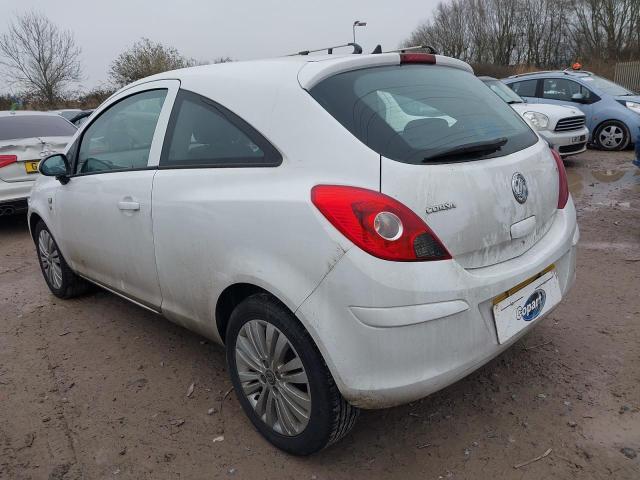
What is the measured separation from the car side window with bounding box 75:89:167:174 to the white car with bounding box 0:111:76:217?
367 cm

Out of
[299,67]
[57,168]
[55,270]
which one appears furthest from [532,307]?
[55,270]

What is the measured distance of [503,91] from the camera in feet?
32.5

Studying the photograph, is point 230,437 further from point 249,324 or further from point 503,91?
point 503,91

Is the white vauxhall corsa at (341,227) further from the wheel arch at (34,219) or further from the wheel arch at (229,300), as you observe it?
the wheel arch at (34,219)

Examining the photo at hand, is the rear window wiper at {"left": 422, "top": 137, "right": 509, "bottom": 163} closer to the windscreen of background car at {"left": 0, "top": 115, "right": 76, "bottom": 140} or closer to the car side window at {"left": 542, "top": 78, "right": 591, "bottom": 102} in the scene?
the windscreen of background car at {"left": 0, "top": 115, "right": 76, "bottom": 140}

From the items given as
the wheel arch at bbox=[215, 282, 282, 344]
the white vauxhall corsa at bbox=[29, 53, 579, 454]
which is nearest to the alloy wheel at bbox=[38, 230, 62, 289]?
the white vauxhall corsa at bbox=[29, 53, 579, 454]

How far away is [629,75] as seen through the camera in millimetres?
24969

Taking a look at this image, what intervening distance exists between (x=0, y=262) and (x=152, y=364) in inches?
137

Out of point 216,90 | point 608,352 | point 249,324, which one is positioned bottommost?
point 608,352

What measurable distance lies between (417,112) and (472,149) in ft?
0.95

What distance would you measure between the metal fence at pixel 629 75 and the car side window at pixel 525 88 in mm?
17077

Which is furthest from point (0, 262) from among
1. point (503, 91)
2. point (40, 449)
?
point (503, 91)

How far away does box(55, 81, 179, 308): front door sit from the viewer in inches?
111

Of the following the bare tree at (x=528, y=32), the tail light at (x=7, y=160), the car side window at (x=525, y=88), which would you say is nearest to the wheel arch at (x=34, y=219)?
the tail light at (x=7, y=160)
